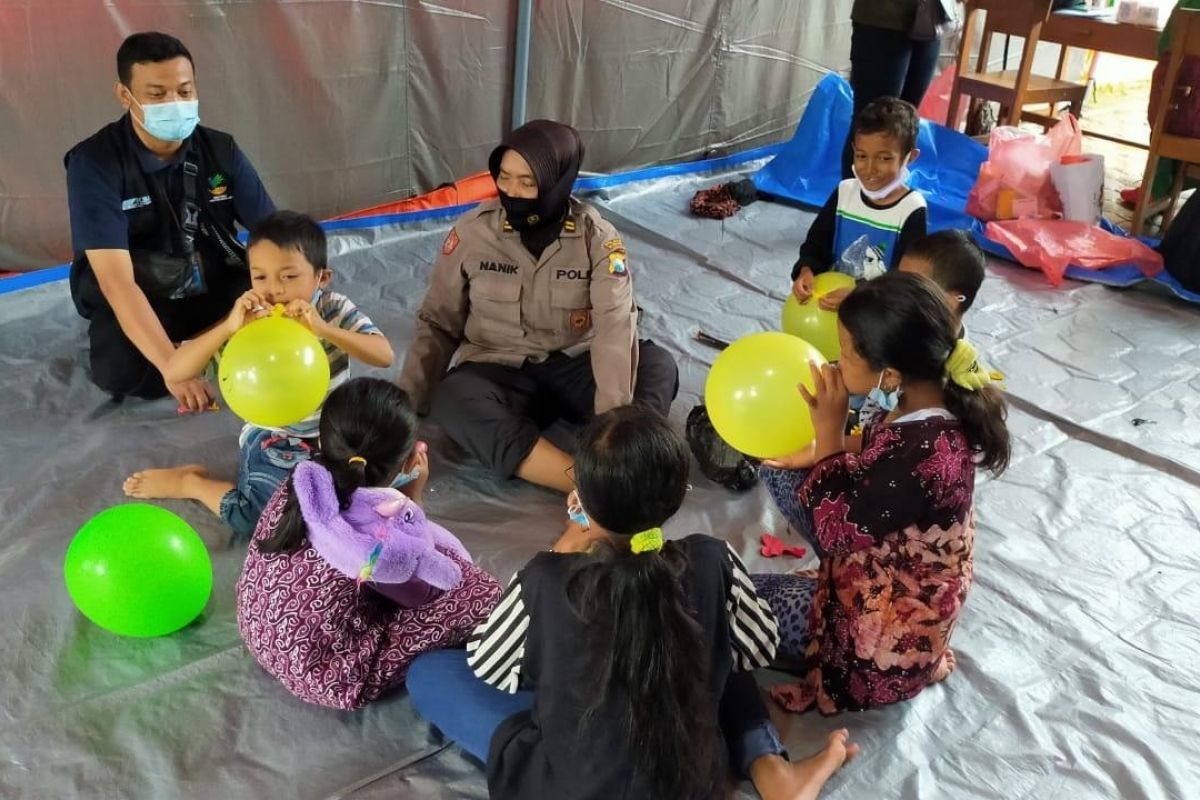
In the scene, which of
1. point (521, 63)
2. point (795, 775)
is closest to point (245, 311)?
point (795, 775)

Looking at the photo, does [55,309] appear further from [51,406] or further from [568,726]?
[568,726]

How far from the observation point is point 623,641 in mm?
1178

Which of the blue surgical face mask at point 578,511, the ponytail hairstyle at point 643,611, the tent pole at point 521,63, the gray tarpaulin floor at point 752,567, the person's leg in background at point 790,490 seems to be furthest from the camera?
the tent pole at point 521,63

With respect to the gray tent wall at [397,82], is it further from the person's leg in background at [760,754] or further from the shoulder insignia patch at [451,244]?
the person's leg in background at [760,754]

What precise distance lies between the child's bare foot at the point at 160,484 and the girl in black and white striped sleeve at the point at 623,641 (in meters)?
1.07

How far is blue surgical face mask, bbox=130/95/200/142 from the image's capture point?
2305 millimetres

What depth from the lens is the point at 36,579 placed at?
1.95m

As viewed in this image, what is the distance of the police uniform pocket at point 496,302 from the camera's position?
242cm

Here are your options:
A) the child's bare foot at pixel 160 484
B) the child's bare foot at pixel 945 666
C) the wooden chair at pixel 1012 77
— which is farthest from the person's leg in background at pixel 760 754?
the wooden chair at pixel 1012 77

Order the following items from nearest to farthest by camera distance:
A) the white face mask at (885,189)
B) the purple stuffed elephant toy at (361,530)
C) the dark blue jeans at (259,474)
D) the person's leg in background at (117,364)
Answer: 1. the purple stuffed elephant toy at (361,530)
2. the dark blue jeans at (259,474)
3. the person's leg in background at (117,364)
4. the white face mask at (885,189)

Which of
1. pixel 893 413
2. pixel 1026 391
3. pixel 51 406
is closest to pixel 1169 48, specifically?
pixel 1026 391

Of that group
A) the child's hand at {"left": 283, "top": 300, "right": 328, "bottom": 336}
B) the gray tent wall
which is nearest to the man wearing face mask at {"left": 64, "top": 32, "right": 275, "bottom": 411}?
the child's hand at {"left": 283, "top": 300, "right": 328, "bottom": 336}

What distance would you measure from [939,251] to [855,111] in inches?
60.5

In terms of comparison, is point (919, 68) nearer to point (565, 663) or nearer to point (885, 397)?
point (885, 397)
